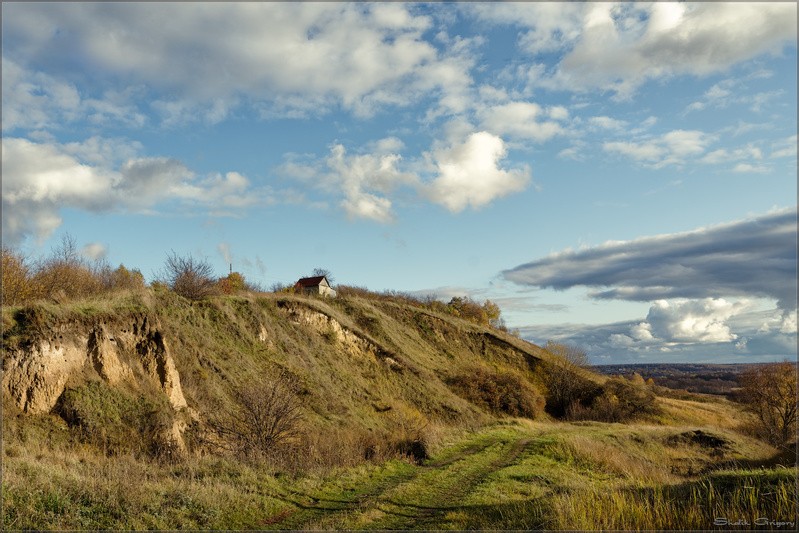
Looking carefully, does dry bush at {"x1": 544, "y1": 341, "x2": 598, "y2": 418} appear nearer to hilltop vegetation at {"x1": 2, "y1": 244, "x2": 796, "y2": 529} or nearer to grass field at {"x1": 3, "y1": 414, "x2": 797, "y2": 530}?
hilltop vegetation at {"x1": 2, "y1": 244, "x2": 796, "y2": 529}

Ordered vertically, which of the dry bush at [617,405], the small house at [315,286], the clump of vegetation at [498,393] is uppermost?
the small house at [315,286]

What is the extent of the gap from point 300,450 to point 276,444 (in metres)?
1.10

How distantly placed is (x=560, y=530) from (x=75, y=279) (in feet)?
106

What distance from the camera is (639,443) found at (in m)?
33.3

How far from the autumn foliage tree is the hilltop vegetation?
59.3 ft

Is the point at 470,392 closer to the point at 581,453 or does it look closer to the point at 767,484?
the point at 581,453

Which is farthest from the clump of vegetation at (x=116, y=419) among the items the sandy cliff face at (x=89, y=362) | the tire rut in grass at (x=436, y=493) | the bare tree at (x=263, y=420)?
the tire rut in grass at (x=436, y=493)

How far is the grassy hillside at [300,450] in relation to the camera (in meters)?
11.0

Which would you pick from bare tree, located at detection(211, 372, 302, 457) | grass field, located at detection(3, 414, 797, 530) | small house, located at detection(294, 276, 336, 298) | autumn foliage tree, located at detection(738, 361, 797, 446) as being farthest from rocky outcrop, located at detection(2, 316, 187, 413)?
autumn foliage tree, located at detection(738, 361, 797, 446)

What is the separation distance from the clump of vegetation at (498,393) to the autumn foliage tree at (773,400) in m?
22.5

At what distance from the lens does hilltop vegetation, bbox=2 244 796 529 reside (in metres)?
11.1

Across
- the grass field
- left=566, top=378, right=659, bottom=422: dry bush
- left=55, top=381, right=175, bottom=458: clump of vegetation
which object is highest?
left=55, top=381, right=175, bottom=458: clump of vegetation

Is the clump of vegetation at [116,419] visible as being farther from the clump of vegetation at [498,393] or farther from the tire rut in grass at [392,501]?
the clump of vegetation at [498,393]

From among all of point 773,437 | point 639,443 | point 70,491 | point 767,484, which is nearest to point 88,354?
point 70,491
